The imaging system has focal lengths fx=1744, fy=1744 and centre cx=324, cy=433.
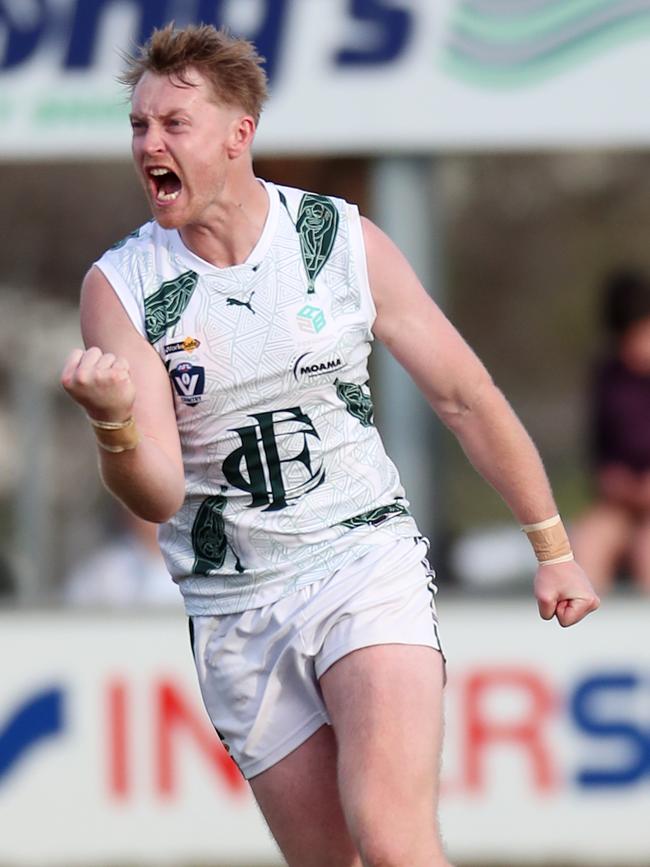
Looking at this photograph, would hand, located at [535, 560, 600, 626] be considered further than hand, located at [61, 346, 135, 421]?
Yes

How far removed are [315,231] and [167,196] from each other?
38 centimetres

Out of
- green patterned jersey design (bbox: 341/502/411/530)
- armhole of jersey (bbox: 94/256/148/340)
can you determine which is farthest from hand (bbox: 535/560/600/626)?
armhole of jersey (bbox: 94/256/148/340)

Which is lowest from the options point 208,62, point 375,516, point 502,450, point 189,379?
point 375,516

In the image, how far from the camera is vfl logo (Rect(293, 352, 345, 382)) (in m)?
3.75

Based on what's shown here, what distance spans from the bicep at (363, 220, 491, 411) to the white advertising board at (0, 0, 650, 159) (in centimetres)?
278

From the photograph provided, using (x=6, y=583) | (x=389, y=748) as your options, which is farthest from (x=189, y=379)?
(x=6, y=583)

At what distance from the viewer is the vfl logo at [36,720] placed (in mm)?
6660

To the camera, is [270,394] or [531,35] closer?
[270,394]

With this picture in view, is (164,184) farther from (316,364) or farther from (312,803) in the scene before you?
(312,803)

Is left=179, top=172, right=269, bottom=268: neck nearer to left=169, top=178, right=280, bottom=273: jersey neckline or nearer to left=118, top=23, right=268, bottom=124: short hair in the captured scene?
left=169, top=178, right=280, bottom=273: jersey neckline

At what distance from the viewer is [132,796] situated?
668 centimetres

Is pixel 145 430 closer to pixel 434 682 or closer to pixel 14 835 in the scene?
pixel 434 682

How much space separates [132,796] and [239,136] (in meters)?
3.60

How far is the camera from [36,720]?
6668 mm
